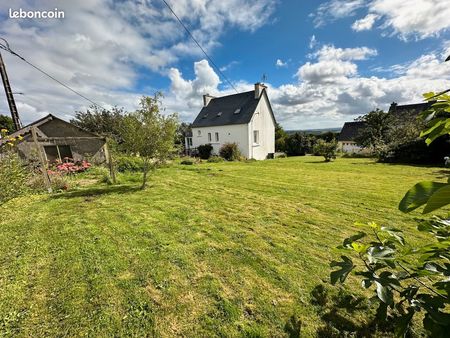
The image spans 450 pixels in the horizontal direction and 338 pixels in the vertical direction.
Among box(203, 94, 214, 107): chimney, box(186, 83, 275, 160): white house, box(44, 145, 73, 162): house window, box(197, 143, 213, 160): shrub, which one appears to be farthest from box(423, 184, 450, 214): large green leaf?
box(203, 94, 214, 107): chimney

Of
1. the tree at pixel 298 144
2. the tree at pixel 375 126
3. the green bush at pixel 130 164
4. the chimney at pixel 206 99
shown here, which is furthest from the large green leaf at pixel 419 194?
the tree at pixel 298 144

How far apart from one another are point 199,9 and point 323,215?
867 centimetres

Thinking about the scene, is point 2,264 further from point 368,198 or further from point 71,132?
point 71,132

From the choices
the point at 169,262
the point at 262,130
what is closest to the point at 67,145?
the point at 169,262

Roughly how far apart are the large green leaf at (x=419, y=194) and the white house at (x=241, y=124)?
66.7ft

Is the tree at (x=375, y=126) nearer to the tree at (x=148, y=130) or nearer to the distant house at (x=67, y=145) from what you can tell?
the tree at (x=148, y=130)

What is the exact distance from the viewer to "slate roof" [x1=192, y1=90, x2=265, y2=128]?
21.5 metres

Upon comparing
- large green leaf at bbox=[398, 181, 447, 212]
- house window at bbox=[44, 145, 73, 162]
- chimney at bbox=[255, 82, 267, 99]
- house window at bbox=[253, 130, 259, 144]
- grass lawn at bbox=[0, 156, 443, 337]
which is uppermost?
chimney at bbox=[255, 82, 267, 99]

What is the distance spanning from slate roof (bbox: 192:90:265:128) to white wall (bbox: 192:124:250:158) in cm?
48

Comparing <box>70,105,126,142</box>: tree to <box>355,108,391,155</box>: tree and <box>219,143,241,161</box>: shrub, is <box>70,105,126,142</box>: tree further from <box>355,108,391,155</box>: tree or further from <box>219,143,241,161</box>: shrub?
<box>355,108,391,155</box>: tree

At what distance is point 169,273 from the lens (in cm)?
300

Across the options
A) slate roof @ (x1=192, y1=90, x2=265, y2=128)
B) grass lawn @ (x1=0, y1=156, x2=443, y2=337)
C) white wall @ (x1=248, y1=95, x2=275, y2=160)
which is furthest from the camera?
slate roof @ (x1=192, y1=90, x2=265, y2=128)

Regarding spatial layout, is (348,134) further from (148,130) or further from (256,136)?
(148,130)

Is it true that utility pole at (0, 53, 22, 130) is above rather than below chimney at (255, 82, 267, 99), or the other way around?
below
